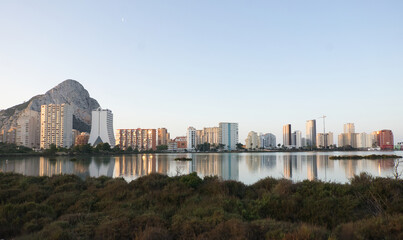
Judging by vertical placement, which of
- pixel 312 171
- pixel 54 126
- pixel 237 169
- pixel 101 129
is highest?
pixel 54 126

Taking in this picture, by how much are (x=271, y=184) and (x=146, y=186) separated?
6.18m

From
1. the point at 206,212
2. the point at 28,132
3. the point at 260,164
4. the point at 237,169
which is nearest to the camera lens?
the point at 206,212

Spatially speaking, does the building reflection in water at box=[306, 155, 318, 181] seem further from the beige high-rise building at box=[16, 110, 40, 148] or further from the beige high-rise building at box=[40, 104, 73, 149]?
the beige high-rise building at box=[16, 110, 40, 148]

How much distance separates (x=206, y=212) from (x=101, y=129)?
190 m

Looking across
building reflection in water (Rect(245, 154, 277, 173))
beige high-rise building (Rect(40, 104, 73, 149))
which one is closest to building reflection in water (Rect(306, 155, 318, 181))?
building reflection in water (Rect(245, 154, 277, 173))

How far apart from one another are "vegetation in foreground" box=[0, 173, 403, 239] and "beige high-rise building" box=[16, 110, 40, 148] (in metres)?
188

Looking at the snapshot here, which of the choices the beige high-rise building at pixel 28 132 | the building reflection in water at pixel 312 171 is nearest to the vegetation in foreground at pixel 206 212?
the building reflection in water at pixel 312 171

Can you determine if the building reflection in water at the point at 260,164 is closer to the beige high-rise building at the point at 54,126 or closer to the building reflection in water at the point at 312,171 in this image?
the building reflection in water at the point at 312,171

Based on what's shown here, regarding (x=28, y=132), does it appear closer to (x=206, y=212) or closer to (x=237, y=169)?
(x=237, y=169)

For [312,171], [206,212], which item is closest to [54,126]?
[312,171]

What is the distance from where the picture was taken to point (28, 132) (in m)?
175

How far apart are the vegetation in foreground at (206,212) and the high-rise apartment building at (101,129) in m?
181

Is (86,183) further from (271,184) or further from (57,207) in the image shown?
(271,184)

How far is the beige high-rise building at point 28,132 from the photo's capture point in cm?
17075
